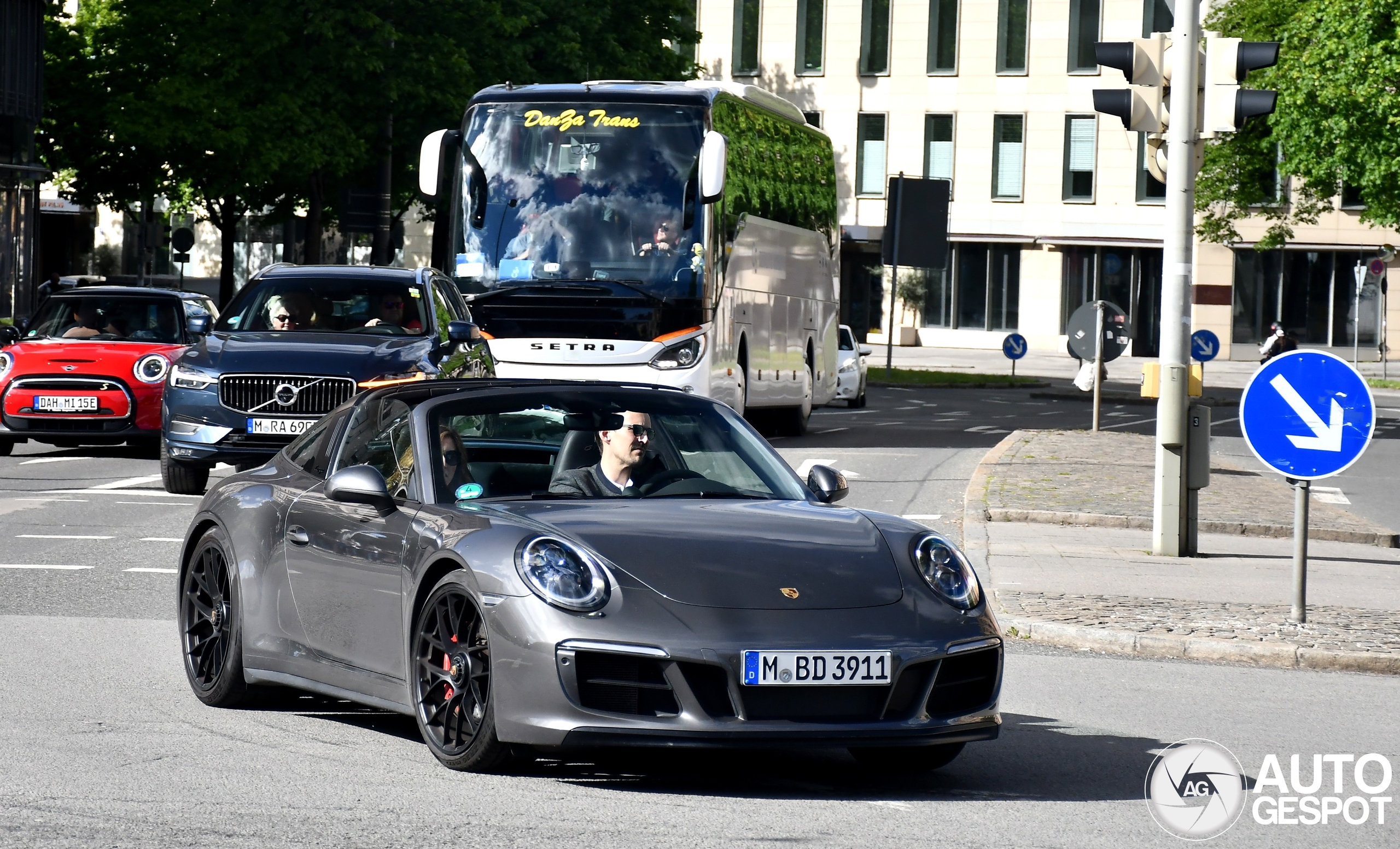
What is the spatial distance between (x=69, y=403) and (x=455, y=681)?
45.5 ft

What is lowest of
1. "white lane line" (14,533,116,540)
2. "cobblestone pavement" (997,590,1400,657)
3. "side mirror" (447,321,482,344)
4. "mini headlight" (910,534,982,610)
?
"white lane line" (14,533,116,540)

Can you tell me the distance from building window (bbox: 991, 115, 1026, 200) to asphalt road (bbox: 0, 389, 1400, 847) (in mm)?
60723

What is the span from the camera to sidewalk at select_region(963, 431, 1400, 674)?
1013cm

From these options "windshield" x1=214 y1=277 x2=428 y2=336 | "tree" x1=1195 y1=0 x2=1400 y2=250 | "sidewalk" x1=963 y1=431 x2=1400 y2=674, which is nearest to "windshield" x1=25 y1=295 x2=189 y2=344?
"windshield" x1=214 y1=277 x2=428 y2=336

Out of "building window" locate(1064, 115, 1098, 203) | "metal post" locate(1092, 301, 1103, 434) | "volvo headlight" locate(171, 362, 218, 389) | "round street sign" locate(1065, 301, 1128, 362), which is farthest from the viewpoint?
"building window" locate(1064, 115, 1098, 203)

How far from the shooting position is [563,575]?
6312 mm

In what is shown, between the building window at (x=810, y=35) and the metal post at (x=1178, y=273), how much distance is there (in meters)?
59.1

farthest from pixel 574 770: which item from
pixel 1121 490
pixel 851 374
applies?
pixel 851 374

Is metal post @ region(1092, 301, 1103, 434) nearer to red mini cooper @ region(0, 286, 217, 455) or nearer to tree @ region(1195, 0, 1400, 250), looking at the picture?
red mini cooper @ region(0, 286, 217, 455)

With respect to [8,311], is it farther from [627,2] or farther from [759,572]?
[759,572]

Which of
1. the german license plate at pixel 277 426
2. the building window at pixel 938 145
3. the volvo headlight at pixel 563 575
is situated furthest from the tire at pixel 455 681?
the building window at pixel 938 145

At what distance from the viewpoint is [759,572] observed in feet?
21.1

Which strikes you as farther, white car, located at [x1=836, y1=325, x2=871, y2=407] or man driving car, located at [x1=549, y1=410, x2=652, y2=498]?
white car, located at [x1=836, y1=325, x2=871, y2=407]

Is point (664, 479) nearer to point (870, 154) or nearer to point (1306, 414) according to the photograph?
point (1306, 414)
